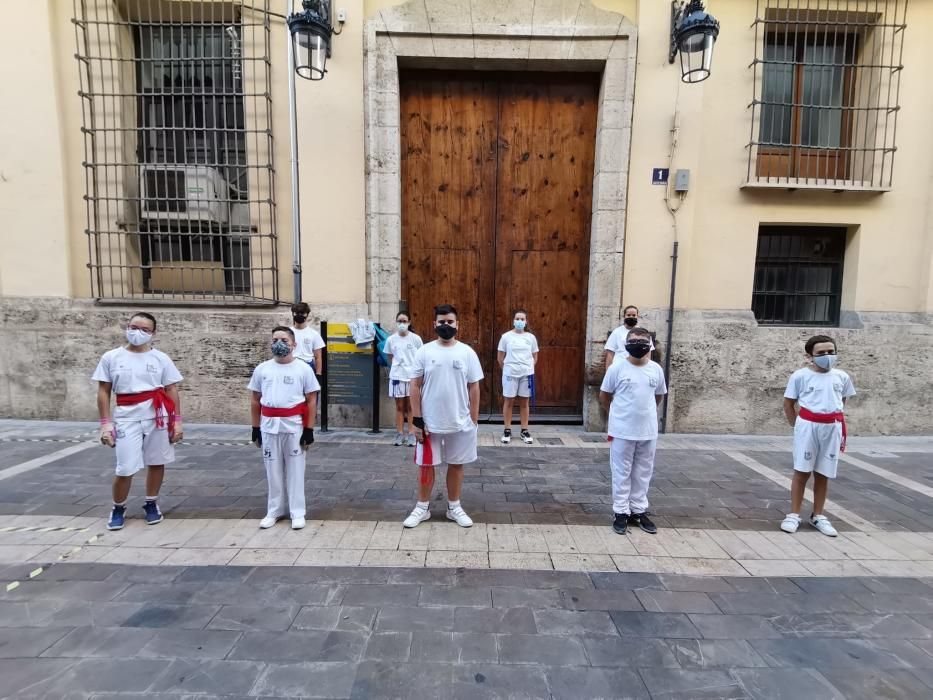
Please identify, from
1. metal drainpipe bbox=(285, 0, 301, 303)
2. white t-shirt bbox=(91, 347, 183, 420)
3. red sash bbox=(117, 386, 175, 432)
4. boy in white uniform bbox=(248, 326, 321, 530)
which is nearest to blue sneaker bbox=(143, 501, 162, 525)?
red sash bbox=(117, 386, 175, 432)

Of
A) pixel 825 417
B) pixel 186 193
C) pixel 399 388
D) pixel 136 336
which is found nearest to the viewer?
pixel 136 336

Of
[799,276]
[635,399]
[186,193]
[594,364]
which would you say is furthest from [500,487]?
[186,193]

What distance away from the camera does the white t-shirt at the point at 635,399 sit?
3959 mm

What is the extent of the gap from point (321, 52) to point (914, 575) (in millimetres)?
8206

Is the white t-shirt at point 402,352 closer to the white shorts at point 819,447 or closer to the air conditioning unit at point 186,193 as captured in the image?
the air conditioning unit at point 186,193

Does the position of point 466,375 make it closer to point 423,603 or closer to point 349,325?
point 423,603

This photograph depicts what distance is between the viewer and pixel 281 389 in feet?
13.1

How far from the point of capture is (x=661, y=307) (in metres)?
7.36

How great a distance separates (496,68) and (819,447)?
6.71 m

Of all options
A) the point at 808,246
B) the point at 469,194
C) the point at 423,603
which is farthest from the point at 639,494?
the point at 808,246

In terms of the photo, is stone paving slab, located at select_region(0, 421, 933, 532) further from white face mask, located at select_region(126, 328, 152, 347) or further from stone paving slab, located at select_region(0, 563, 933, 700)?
white face mask, located at select_region(126, 328, 152, 347)

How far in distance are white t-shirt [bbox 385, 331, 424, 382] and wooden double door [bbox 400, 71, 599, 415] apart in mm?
1272

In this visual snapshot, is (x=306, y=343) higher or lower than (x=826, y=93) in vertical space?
lower

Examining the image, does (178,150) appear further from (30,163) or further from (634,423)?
(634,423)
